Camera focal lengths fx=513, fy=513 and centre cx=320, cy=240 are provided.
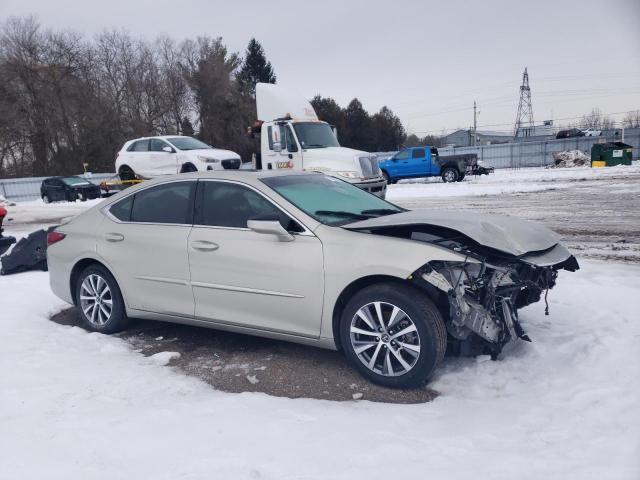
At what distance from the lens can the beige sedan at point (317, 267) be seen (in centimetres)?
357

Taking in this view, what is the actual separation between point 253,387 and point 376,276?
123 cm

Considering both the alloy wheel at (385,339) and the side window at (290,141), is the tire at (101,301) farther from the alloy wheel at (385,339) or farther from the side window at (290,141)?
the side window at (290,141)

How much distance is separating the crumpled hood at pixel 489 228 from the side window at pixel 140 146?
525 inches

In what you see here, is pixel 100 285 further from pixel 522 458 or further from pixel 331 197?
pixel 522 458

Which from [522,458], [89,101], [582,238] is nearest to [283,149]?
[582,238]

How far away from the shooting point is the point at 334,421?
126 inches

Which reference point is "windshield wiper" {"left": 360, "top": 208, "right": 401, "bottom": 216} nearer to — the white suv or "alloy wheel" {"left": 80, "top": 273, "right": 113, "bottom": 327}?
"alloy wheel" {"left": 80, "top": 273, "right": 113, "bottom": 327}

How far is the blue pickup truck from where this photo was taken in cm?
2431

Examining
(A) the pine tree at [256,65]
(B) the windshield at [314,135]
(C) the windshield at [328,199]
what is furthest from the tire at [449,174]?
(A) the pine tree at [256,65]

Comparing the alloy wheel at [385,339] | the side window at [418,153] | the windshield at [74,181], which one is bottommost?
the alloy wheel at [385,339]

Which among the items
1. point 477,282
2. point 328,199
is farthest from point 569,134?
point 477,282

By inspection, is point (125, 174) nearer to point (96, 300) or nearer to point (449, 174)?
point (96, 300)

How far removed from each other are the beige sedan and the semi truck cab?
766 cm

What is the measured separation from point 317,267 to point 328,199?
36.9 inches
